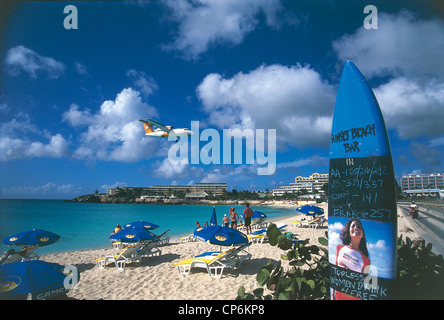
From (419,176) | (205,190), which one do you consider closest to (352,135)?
(419,176)

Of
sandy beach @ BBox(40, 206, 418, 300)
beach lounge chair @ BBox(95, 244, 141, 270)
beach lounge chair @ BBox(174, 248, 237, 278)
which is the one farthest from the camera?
beach lounge chair @ BBox(95, 244, 141, 270)

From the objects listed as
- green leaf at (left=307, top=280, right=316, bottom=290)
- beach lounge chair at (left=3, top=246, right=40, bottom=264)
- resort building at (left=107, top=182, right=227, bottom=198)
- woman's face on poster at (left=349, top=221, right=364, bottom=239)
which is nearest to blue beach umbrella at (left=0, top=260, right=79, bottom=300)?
green leaf at (left=307, top=280, right=316, bottom=290)

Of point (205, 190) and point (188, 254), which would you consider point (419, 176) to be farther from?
point (188, 254)

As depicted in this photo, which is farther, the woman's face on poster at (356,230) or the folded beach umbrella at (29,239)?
the folded beach umbrella at (29,239)

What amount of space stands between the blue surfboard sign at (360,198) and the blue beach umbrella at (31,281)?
355 cm

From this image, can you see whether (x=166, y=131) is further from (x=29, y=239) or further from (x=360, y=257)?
(x=360, y=257)

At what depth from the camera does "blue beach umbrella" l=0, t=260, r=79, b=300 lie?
3.06m

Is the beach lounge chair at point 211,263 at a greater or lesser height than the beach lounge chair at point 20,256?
greater

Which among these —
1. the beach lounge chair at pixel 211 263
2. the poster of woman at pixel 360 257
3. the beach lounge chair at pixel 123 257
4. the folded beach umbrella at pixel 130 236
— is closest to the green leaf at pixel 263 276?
the poster of woman at pixel 360 257

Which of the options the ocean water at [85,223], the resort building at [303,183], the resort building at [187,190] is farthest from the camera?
the resort building at [303,183]

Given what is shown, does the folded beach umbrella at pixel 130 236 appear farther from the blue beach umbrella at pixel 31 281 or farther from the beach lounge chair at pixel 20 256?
the blue beach umbrella at pixel 31 281

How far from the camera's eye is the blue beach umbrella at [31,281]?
306 centimetres

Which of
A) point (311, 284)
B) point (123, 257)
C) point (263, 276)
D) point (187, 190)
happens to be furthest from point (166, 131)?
point (187, 190)

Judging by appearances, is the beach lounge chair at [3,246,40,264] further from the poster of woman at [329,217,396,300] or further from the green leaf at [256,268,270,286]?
the poster of woman at [329,217,396,300]
